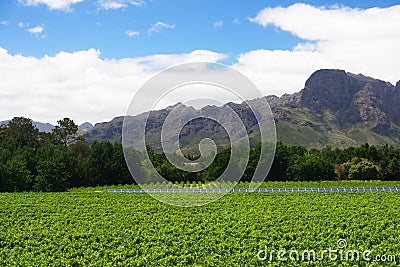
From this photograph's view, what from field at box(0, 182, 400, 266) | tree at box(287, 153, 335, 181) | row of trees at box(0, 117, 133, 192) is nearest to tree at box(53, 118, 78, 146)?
row of trees at box(0, 117, 133, 192)

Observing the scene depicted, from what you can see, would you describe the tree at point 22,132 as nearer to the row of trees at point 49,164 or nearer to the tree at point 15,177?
the row of trees at point 49,164

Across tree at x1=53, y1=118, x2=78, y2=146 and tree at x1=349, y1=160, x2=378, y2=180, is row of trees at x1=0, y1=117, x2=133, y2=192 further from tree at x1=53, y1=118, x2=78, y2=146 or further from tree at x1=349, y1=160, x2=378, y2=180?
tree at x1=349, y1=160, x2=378, y2=180

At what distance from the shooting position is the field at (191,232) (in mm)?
17362

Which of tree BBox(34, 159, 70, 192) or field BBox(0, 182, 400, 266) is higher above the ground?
tree BBox(34, 159, 70, 192)

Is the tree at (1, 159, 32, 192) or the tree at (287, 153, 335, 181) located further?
the tree at (287, 153, 335, 181)

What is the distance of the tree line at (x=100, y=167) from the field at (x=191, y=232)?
20.4 m

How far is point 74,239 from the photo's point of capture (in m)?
21.4

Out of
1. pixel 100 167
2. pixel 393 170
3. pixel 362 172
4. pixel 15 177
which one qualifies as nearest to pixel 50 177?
pixel 15 177

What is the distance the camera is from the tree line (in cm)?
5600

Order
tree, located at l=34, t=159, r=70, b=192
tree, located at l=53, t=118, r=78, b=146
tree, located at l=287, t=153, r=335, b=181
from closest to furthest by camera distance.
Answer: tree, located at l=34, t=159, r=70, b=192 < tree, located at l=287, t=153, r=335, b=181 < tree, located at l=53, t=118, r=78, b=146

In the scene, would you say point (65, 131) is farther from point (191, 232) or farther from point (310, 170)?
point (191, 232)

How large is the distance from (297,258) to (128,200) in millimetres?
23479

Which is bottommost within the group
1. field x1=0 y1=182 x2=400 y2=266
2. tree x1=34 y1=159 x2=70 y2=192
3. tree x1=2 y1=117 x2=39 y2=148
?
field x1=0 y1=182 x2=400 y2=266

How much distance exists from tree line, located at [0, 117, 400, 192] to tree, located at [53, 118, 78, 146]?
3.65 m
